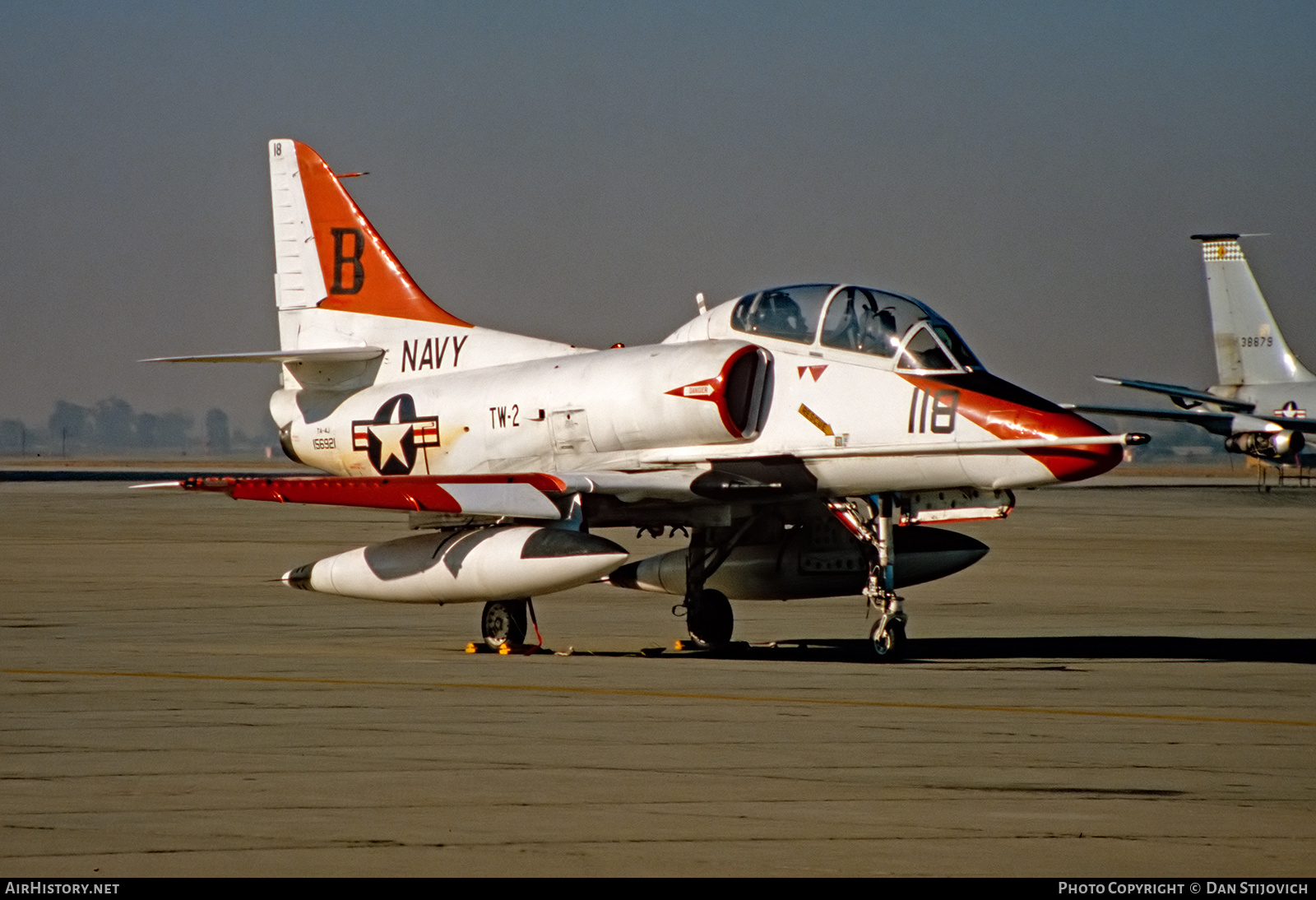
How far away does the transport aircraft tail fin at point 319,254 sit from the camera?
59.2 feet

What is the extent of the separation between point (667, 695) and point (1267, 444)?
111 ft

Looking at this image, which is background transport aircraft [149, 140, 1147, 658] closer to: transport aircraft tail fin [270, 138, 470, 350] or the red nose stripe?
the red nose stripe

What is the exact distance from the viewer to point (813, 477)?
45.3 feet

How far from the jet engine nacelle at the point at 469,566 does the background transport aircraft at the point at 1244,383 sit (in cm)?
2734

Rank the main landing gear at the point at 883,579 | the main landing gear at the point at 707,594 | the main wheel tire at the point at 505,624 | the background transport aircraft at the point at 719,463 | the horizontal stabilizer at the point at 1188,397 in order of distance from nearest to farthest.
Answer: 1. the background transport aircraft at the point at 719,463
2. the main landing gear at the point at 883,579
3. the main wheel tire at the point at 505,624
4. the main landing gear at the point at 707,594
5. the horizontal stabilizer at the point at 1188,397

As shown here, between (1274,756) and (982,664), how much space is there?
480 centimetres

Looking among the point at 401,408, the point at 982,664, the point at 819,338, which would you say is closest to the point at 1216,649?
the point at 982,664

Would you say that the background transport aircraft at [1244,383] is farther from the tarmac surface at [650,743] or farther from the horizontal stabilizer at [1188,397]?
the tarmac surface at [650,743]

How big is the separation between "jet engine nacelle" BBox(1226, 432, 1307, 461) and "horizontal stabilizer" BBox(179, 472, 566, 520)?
31236 mm

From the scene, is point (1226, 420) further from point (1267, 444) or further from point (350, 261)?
point (350, 261)

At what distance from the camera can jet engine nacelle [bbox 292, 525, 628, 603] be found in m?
13.4

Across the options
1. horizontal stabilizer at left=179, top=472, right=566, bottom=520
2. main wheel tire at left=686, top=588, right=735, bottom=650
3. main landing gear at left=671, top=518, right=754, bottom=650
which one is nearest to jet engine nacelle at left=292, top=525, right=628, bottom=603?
horizontal stabilizer at left=179, top=472, right=566, bottom=520

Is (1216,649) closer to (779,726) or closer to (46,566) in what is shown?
(779,726)

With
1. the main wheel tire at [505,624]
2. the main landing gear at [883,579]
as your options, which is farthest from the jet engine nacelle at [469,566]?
the main landing gear at [883,579]
